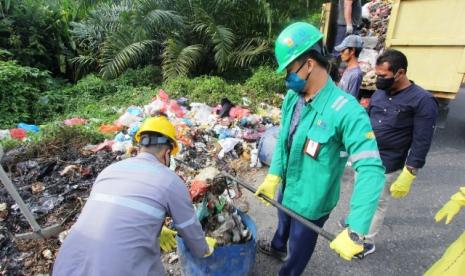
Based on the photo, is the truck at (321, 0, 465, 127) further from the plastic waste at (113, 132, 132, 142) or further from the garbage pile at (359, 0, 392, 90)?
the plastic waste at (113, 132, 132, 142)

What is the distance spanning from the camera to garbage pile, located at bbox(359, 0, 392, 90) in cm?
484

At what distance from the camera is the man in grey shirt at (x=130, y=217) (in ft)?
4.98

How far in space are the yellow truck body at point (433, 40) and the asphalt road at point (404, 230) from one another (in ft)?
3.73

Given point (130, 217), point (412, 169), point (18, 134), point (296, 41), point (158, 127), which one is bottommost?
point (18, 134)

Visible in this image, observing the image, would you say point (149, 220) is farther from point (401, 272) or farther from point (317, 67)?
point (401, 272)

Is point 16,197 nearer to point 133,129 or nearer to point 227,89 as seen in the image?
point 133,129

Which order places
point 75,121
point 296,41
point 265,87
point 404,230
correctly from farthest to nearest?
point 265,87, point 75,121, point 404,230, point 296,41

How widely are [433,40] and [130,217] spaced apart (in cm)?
444

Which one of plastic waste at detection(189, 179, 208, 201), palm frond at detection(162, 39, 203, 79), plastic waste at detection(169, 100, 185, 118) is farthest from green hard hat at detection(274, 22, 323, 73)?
palm frond at detection(162, 39, 203, 79)

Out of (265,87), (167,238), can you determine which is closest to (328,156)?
(167,238)

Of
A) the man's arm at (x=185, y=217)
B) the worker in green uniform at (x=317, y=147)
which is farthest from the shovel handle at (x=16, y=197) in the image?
the worker in green uniform at (x=317, y=147)

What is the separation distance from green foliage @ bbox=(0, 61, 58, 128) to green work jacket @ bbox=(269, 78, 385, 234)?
19.1ft

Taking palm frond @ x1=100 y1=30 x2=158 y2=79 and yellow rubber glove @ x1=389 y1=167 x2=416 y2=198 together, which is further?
palm frond @ x1=100 y1=30 x2=158 y2=79

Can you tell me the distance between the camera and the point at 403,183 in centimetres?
262
